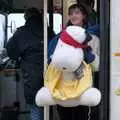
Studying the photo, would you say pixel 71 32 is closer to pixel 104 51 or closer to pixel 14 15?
pixel 104 51

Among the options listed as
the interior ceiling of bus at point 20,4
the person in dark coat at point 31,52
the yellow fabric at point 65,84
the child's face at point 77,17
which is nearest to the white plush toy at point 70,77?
the yellow fabric at point 65,84

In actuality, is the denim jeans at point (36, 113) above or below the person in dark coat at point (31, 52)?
below

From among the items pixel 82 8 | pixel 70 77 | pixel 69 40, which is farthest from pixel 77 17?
pixel 70 77

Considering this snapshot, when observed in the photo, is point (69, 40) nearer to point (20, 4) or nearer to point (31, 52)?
point (31, 52)

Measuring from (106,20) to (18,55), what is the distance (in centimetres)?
115

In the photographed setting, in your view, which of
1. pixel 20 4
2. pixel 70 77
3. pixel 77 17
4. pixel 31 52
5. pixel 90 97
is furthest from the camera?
pixel 20 4

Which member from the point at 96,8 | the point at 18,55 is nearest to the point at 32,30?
the point at 18,55

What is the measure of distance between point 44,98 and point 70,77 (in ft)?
1.19

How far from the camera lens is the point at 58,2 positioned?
23.4 ft

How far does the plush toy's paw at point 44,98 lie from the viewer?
6.44 meters

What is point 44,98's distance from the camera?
6453 mm

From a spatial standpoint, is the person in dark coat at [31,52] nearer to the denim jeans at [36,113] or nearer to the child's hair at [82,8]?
the denim jeans at [36,113]

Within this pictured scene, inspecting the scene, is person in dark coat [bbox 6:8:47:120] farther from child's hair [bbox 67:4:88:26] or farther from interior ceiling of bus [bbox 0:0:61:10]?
child's hair [bbox 67:4:88:26]

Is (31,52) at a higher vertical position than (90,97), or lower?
higher
